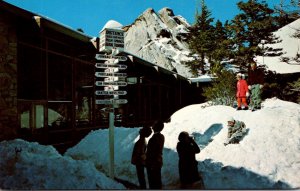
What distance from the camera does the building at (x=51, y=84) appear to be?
8547 millimetres

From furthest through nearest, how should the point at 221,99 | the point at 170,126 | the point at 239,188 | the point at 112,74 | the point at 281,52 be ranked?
the point at 281,52 < the point at 221,99 < the point at 170,126 < the point at 239,188 < the point at 112,74

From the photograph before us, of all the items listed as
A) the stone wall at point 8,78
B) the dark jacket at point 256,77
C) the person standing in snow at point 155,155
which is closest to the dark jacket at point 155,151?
the person standing in snow at point 155,155

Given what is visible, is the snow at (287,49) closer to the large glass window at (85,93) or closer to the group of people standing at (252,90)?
the group of people standing at (252,90)

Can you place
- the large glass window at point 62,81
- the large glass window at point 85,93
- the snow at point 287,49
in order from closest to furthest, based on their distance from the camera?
the large glass window at point 62,81 < the large glass window at point 85,93 < the snow at point 287,49

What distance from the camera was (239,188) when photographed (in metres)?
7.86

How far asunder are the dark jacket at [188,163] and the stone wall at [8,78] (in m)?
4.42

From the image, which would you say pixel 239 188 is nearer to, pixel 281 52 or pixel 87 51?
pixel 87 51

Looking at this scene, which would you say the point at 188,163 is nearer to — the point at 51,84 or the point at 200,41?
the point at 51,84

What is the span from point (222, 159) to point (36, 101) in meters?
5.37

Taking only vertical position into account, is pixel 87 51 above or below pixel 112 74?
above

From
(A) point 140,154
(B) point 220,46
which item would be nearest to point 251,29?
(B) point 220,46

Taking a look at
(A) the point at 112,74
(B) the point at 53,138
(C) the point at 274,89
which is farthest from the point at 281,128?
(B) the point at 53,138

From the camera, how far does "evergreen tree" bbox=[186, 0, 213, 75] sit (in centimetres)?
1350

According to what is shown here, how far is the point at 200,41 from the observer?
16.4 meters
